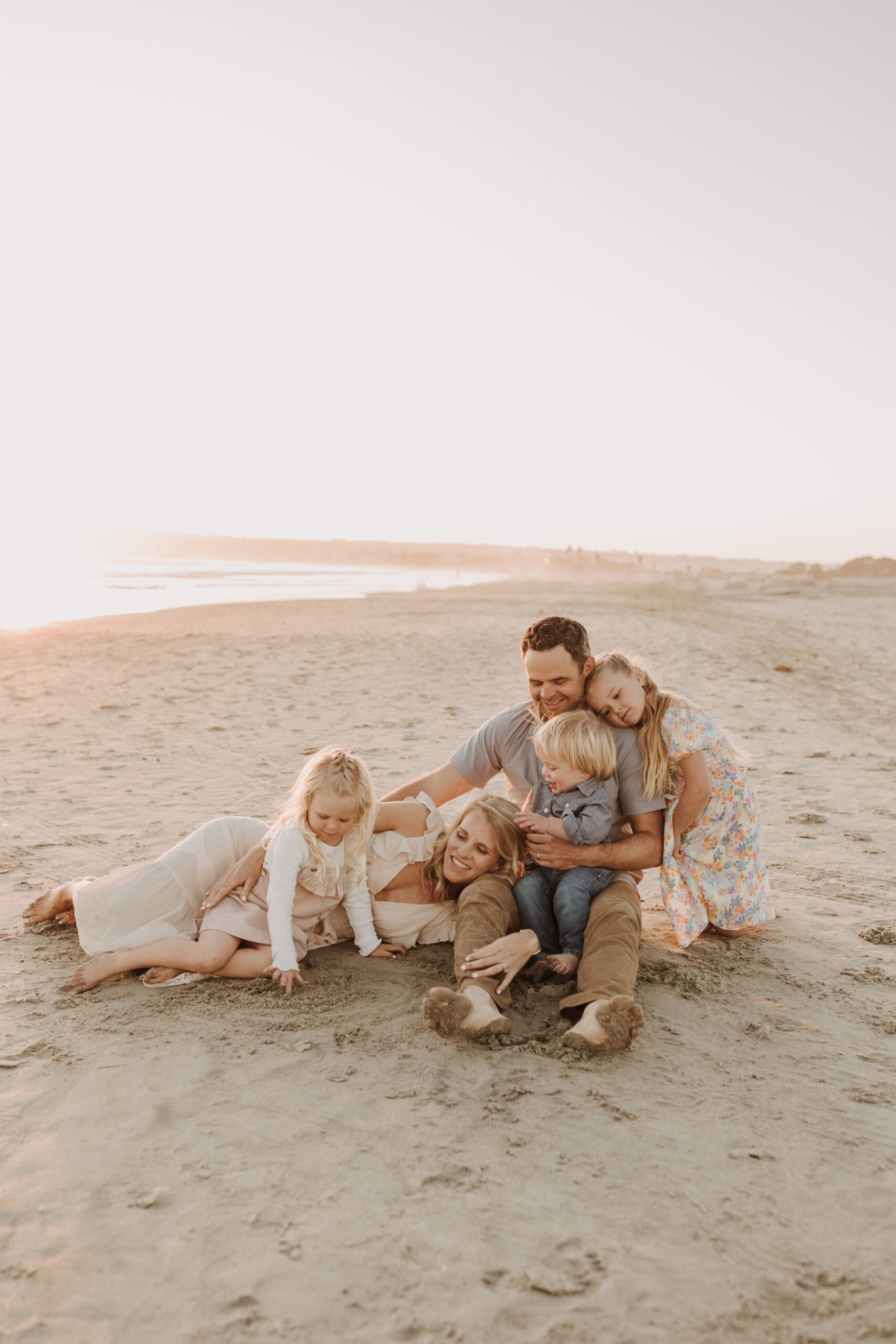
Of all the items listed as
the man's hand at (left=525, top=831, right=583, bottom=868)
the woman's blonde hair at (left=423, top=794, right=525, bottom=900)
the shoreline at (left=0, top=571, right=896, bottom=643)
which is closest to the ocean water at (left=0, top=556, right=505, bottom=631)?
the shoreline at (left=0, top=571, right=896, bottom=643)

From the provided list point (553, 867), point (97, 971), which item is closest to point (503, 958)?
point (553, 867)

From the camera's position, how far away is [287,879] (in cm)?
342

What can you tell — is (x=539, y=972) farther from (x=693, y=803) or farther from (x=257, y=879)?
(x=257, y=879)

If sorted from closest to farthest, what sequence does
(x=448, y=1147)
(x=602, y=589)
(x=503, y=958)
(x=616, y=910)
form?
1. (x=448, y=1147)
2. (x=503, y=958)
3. (x=616, y=910)
4. (x=602, y=589)

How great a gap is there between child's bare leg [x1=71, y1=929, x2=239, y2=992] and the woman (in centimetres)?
4

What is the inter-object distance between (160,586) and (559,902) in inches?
1103

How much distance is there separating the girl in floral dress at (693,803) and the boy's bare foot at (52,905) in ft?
8.12

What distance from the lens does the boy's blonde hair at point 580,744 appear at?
11.4 feet

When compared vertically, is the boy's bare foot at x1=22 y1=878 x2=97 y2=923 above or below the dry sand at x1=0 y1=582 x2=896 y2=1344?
above

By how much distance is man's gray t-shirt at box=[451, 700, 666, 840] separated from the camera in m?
3.64

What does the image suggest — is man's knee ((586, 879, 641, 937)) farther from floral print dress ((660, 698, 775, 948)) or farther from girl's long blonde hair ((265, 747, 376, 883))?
girl's long blonde hair ((265, 747, 376, 883))

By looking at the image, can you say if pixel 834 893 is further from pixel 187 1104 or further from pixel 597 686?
pixel 187 1104

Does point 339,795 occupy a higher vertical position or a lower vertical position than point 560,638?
lower

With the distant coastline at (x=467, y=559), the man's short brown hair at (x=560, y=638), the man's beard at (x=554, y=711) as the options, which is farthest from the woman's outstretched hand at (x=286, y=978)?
the distant coastline at (x=467, y=559)
